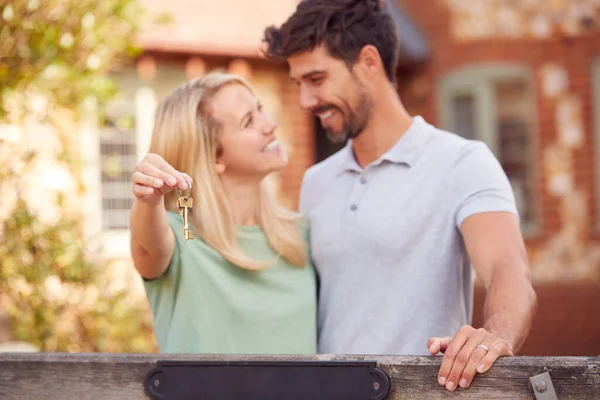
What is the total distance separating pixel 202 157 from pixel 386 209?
2.05ft

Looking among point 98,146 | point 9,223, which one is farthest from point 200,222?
point 98,146

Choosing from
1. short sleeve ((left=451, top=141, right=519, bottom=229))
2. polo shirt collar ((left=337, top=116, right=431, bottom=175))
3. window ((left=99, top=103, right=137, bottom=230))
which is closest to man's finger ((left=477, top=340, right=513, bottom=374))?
short sleeve ((left=451, top=141, right=519, bottom=229))

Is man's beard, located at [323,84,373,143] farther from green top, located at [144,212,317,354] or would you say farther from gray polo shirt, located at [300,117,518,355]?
green top, located at [144,212,317,354]

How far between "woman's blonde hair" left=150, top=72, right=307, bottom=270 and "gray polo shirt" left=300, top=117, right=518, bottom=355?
0.20m

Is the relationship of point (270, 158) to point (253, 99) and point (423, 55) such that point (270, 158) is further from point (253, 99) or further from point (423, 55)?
point (423, 55)

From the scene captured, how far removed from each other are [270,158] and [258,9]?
9.08 metres

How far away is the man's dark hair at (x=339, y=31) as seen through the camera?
357 centimetres

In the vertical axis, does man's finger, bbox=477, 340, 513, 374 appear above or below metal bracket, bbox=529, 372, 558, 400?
above

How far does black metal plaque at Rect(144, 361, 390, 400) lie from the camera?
7.06 feet

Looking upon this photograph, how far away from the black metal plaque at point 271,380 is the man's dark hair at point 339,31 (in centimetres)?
163

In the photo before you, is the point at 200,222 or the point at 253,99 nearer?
the point at 200,222

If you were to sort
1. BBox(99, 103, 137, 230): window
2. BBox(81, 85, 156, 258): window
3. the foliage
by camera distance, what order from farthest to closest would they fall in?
BBox(99, 103, 137, 230): window, BBox(81, 85, 156, 258): window, the foliage

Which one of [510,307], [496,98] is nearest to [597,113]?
[496,98]

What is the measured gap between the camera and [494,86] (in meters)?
12.7
